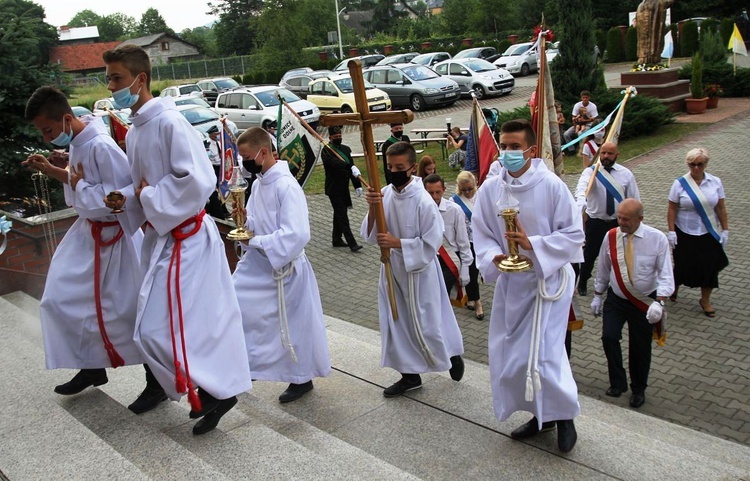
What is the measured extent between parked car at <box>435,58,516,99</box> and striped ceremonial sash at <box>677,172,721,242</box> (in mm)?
21097

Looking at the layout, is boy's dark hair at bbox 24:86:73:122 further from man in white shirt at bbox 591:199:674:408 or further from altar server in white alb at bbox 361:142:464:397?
man in white shirt at bbox 591:199:674:408

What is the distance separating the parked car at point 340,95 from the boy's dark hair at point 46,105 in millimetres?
21251

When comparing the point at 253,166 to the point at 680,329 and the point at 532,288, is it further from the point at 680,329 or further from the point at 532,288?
the point at 680,329

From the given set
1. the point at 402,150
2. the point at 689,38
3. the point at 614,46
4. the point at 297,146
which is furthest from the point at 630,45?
the point at 402,150

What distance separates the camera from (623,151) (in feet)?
58.4

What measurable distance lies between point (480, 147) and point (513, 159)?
533cm

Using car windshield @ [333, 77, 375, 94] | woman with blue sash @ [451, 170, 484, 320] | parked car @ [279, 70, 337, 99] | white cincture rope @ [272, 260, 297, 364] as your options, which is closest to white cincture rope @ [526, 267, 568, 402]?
white cincture rope @ [272, 260, 297, 364]

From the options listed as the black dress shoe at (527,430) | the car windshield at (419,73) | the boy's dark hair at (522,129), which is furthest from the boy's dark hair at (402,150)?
the car windshield at (419,73)

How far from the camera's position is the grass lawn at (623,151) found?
54.8 ft

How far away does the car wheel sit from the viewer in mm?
27281

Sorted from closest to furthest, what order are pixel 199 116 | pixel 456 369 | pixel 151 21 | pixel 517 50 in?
1. pixel 456 369
2. pixel 199 116
3. pixel 517 50
4. pixel 151 21

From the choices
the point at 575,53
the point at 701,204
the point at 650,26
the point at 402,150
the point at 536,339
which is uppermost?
→ the point at 650,26

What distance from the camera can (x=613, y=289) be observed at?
619 cm

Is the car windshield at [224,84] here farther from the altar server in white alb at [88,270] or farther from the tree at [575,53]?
the altar server in white alb at [88,270]
